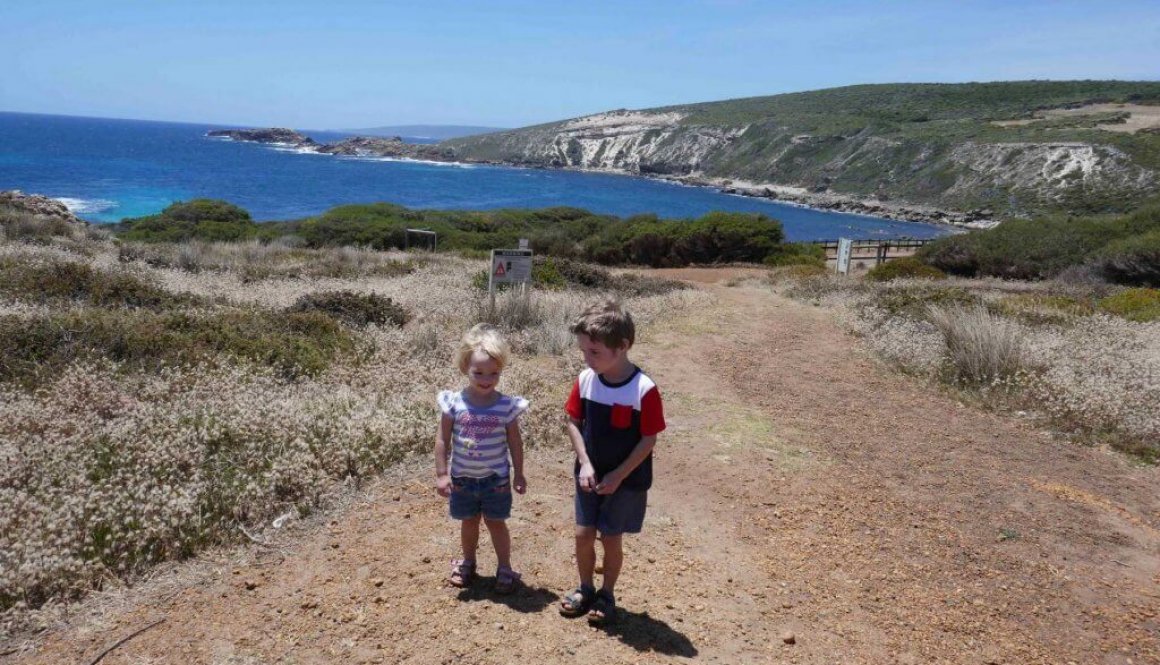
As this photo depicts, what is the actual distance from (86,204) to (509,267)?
171 ft

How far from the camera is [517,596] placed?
3.72 meters

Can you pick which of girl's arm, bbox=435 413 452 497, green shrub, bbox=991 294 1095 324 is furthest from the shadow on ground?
green shrub, bbox=991 294 1095 324

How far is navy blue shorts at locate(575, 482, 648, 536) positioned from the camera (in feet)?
11.0

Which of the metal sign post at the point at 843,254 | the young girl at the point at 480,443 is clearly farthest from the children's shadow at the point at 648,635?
the metal sign post at the point at 843,254

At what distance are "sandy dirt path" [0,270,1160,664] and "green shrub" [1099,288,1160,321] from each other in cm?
650

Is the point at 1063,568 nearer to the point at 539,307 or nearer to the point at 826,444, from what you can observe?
the point at 826,444

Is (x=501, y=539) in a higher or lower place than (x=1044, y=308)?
lower

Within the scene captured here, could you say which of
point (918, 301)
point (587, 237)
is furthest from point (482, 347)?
point (587, 237)

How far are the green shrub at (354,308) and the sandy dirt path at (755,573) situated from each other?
4.78 metres

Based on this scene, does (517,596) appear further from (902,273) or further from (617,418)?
(902,273)

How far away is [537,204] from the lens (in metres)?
70.8

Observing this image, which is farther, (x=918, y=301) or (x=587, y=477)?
(x=918, y=301)

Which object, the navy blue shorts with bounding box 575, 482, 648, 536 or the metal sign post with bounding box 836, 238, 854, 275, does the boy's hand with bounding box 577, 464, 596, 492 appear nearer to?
the navy blue shorts with bounding box 575, 482, 648, 536

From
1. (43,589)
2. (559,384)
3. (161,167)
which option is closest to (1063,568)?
(559,384)
